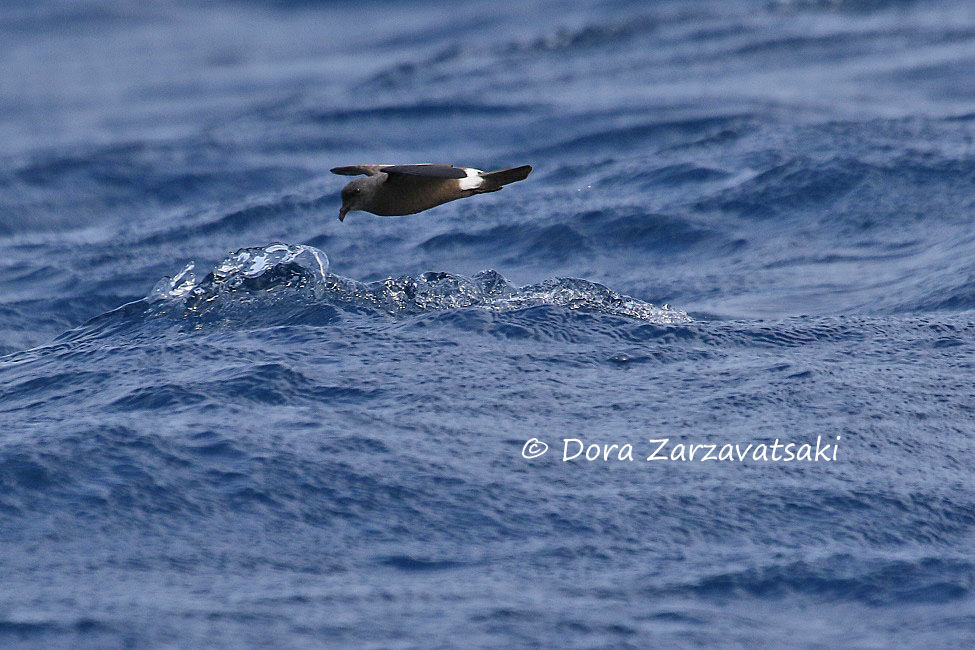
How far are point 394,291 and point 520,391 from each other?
1896mm

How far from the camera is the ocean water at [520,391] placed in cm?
630

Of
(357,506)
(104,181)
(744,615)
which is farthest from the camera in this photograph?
(104,181)

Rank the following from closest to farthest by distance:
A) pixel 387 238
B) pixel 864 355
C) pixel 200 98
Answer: pixel 864 355, pixel 387 238, pixel 200 98

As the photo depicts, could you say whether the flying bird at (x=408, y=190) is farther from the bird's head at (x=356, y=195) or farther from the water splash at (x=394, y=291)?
the water splash at (x=394, y=291)

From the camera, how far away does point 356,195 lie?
8.59 m

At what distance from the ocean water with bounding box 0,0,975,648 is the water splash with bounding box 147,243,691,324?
0.10 ft

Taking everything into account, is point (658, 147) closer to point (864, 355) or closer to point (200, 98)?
point (864, 355)

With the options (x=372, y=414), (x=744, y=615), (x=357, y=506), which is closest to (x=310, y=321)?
(x=372, y=414)

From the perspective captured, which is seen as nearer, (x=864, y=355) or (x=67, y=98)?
(x=864, y=355)

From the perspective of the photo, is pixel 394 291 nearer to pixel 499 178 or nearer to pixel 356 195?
pixel 356 195

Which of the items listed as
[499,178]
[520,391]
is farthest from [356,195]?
[520,391]

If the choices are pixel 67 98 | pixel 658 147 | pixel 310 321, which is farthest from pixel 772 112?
pixel 67 98

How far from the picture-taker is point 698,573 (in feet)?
21.2

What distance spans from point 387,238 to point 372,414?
227 inches
